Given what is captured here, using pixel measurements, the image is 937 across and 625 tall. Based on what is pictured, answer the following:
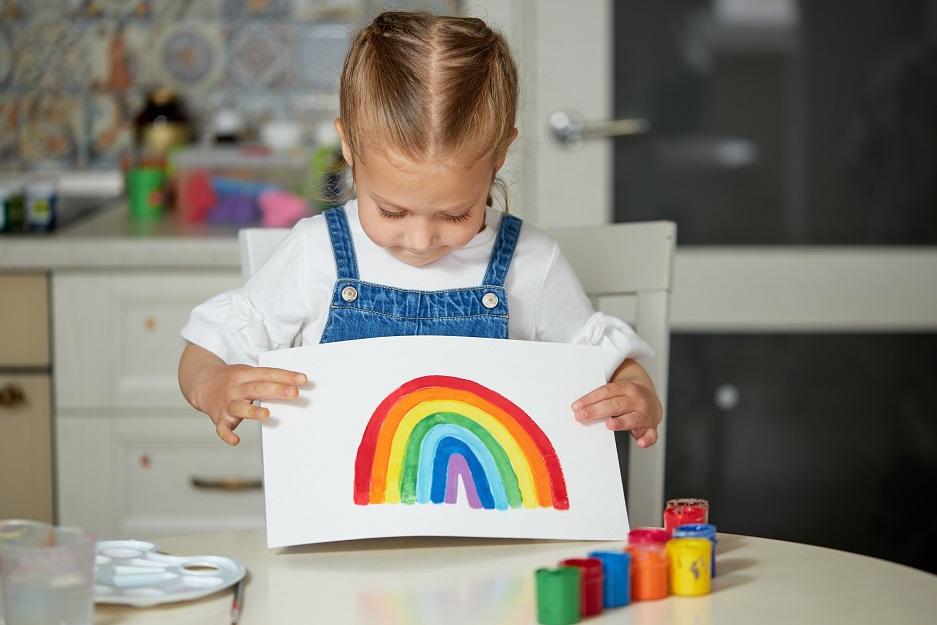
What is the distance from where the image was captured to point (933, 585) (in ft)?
2.66

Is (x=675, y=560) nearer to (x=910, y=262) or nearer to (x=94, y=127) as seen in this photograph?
(x=910, y=262)

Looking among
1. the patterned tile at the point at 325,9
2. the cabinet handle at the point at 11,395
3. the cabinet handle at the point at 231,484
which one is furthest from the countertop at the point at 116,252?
the patterned tile at the point at 325,9

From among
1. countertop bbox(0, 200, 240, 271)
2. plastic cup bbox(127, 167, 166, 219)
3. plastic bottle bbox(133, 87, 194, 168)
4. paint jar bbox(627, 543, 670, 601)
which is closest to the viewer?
paint jar bbox(627, 543, 670, 601)

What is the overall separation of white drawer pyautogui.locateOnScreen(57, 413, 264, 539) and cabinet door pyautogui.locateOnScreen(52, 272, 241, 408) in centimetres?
4

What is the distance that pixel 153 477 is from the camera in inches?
72.9

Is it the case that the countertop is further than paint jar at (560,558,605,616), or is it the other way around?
the countertop

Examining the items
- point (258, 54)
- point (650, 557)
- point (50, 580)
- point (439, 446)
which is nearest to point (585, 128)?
point (258, 54)

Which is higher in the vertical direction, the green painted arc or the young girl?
the young girl

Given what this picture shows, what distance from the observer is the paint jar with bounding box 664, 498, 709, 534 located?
0.87 metres

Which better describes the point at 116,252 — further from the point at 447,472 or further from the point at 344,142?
the point at 447,472

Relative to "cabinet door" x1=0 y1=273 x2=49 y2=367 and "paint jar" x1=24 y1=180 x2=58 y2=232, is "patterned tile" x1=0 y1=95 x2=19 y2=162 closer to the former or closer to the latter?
"paint jar" x1=24 y1=180 x2=58 y2=232

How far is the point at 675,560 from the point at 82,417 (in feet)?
4.22

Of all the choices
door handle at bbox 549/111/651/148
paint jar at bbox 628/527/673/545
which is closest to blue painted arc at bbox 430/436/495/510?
paint jar at bbox 628/527/673/545

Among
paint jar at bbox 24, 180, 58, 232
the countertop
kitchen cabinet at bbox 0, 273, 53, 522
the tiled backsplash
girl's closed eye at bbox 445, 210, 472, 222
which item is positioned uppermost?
the tiled backsplash
